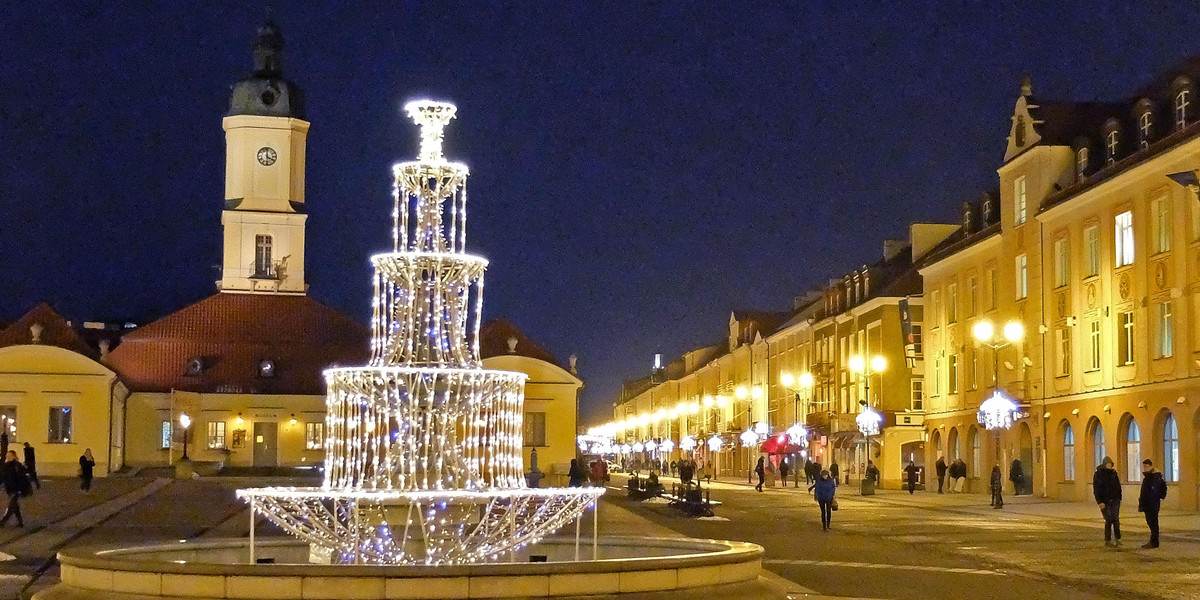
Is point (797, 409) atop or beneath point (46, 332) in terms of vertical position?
beneath

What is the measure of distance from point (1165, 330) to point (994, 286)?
14994 millimetres

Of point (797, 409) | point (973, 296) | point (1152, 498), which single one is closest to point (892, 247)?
point (797, 409)

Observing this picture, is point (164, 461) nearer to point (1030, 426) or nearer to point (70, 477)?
point (70, 477)

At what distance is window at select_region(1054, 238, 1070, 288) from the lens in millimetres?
50094

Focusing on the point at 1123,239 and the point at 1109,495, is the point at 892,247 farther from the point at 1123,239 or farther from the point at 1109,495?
the point at 1109,495

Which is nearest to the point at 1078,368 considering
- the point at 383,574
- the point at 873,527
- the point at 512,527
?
the point at 873,527

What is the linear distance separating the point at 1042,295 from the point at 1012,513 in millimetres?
12335

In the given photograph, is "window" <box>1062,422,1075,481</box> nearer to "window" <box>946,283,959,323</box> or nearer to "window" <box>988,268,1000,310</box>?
"window" <box>988,268,1000,310</box>

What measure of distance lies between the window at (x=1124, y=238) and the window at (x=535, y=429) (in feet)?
103

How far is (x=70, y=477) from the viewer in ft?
210

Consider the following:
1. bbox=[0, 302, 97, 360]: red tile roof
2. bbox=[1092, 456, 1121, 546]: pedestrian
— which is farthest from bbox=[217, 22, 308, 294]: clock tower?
bbox=[1092, 456, 1121, 546]: pedestrian

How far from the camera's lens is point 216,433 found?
69625 mm

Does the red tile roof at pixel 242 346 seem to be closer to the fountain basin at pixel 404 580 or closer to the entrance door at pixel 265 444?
the entrance door at pixel 265 444

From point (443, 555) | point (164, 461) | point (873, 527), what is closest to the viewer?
point (443, 555)
